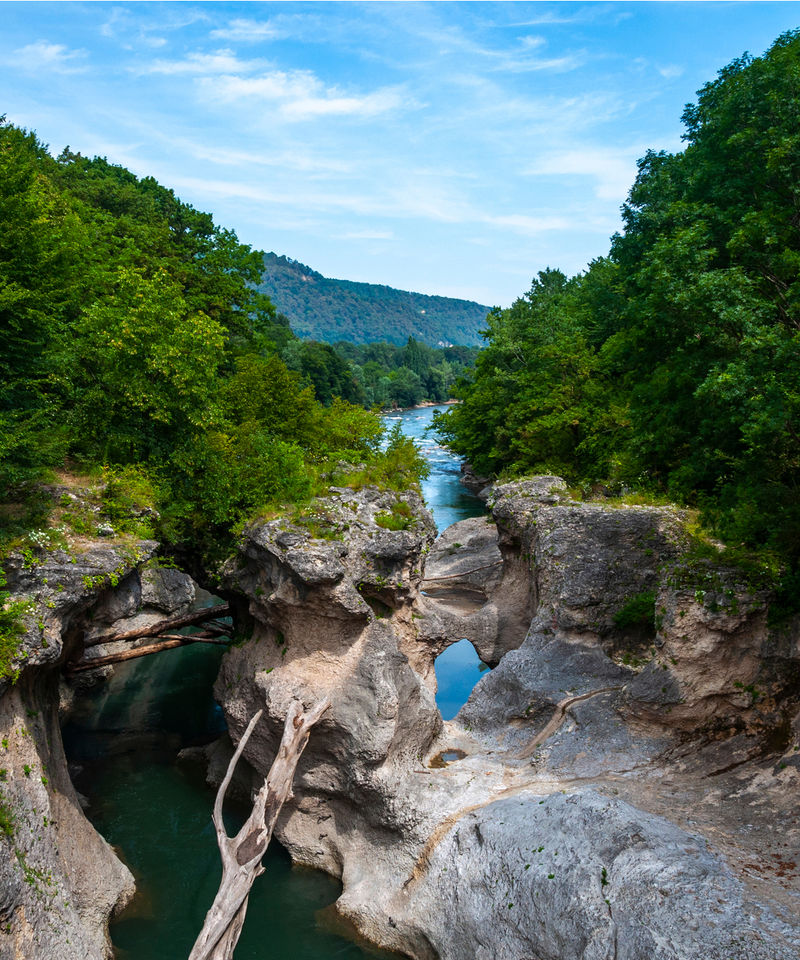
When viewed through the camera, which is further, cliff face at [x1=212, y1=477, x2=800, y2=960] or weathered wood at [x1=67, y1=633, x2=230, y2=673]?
weathered wood at [x1=67, y1=633, x2=230, y2=673]

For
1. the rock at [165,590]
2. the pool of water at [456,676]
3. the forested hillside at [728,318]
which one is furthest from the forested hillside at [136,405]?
the pool of water at [456,676]

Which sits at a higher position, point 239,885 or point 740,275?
point 740,275

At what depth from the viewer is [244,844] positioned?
41.2 feet

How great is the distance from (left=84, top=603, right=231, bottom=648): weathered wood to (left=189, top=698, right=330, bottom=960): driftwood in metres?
4.16

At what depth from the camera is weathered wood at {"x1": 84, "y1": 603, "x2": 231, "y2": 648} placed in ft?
58.3

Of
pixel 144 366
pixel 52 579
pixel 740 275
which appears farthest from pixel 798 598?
pixel 144 366

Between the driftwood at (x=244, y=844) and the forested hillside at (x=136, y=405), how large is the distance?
5.79 m

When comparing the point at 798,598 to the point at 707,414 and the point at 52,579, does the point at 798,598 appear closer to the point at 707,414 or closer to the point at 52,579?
the point at 707,414

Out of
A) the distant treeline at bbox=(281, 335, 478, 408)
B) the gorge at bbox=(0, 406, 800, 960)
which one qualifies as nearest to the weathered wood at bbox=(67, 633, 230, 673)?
the gorge at bbox=(0, 406, 800, 960)

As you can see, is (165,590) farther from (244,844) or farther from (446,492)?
(446,492)

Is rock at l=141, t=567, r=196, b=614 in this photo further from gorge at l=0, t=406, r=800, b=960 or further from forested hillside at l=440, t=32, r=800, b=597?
forested hillside at l=440, t=32, r=800, b=597

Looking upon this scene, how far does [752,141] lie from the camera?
18.2 metres

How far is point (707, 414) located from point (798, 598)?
206 inches

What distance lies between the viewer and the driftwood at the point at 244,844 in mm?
10673
